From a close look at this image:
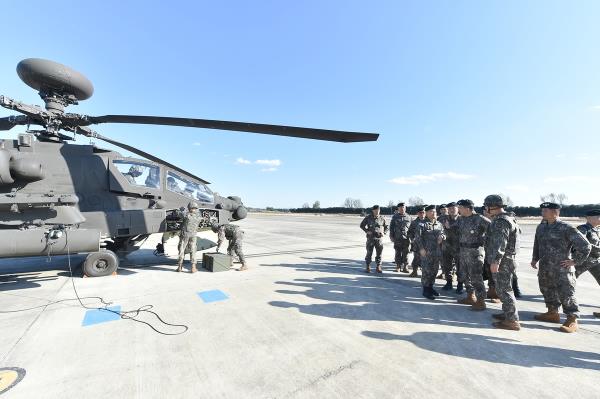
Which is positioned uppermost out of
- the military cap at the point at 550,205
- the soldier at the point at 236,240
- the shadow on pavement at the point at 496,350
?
the military cap at the point at 550,205

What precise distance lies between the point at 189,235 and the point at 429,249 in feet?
17.4

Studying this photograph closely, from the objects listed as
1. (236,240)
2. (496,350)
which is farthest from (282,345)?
(236,240)

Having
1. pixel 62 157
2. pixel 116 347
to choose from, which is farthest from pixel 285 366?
pixel 62 157

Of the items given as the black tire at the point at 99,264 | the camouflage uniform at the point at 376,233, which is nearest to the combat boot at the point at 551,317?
the camouflage uniform at the point at 376,233

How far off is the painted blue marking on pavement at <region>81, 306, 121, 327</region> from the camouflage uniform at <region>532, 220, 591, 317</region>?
6143mm

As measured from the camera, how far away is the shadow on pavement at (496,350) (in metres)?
2.80

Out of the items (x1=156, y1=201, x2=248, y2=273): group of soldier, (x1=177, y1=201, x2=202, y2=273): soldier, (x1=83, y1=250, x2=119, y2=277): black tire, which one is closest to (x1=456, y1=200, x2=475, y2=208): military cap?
(x1=156, y1=201, x2=248, y2=273): group of soldier

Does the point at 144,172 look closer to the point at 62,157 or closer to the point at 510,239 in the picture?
the point at 62,157

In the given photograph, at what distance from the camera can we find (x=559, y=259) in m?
3.87

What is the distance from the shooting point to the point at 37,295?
186 inches

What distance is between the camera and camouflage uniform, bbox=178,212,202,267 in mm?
6516

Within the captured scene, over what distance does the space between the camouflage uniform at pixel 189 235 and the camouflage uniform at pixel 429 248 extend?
503 cm

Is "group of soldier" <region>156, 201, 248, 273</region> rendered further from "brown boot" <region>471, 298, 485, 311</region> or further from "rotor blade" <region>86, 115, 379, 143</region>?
"brown boot" <region>471, 298, 485, 311</region>

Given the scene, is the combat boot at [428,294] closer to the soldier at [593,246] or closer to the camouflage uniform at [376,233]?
the camouflage uniform at [376,233]
